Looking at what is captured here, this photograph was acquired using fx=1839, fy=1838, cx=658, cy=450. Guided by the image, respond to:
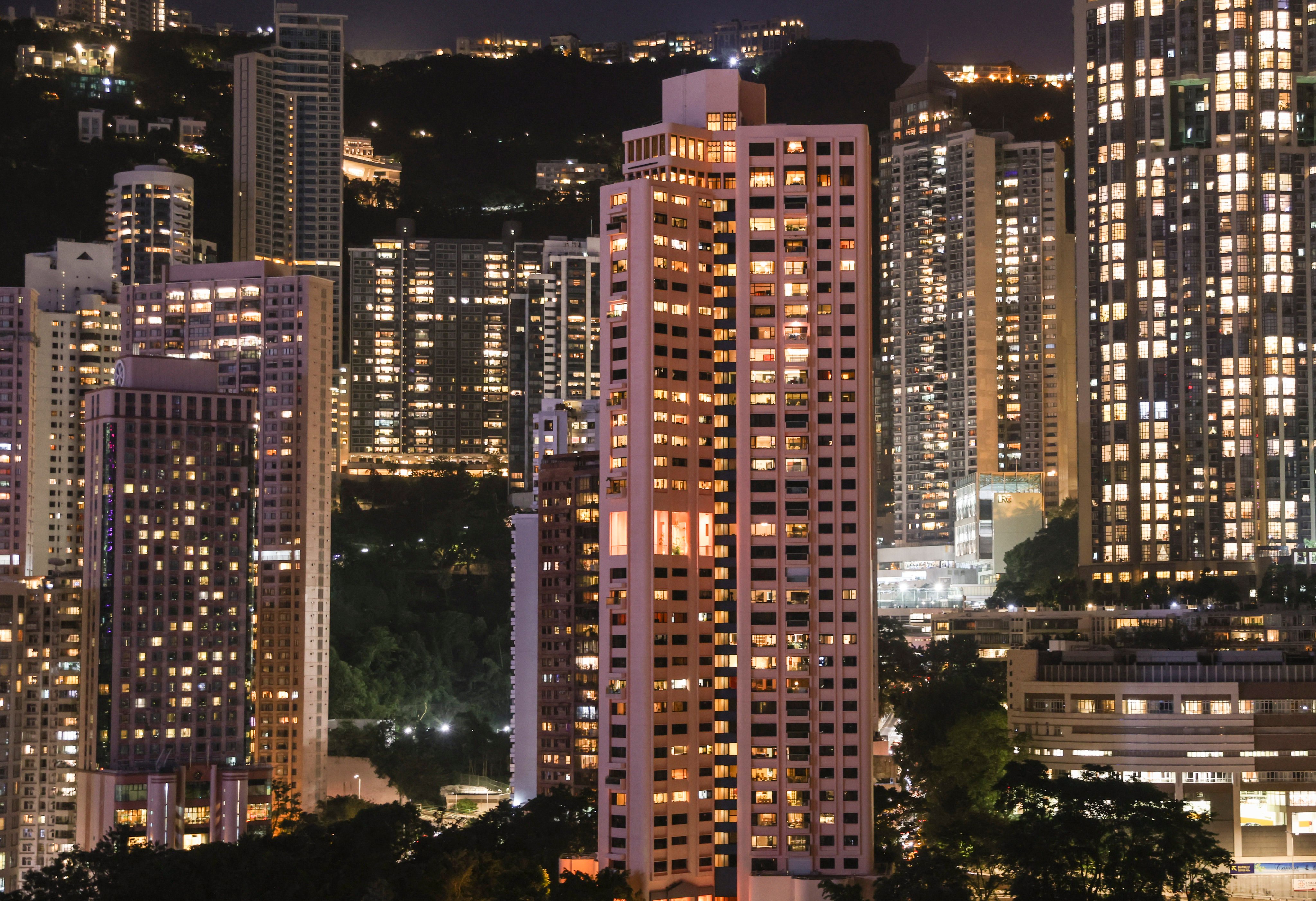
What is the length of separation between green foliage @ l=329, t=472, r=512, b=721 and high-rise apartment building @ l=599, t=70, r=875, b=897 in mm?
64656

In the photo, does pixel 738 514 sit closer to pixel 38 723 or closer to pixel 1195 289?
pixel 38 723

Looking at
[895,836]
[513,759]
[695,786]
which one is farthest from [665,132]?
[513,759]

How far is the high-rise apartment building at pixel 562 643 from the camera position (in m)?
124

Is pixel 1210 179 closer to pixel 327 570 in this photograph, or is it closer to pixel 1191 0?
pixel 1191 0

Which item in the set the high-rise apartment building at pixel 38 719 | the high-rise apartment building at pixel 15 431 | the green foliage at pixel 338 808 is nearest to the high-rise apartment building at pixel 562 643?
the green foliage at pixel 338 808

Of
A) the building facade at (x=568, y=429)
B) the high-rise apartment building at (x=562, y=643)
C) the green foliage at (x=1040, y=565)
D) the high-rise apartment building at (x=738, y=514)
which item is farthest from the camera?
the building facade at (x=568, y=429)

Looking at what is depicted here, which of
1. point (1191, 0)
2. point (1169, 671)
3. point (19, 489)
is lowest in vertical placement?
point (1169, 671)

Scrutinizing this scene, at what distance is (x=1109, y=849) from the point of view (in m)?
84.8

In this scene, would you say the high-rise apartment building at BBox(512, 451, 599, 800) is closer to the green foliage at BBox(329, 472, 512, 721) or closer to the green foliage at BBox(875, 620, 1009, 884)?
the green foliage at BBox(875, 620, 1009, 884)

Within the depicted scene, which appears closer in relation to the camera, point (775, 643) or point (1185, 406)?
point (775, 643)

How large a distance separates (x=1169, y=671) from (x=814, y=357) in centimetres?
3056

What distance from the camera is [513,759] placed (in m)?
131

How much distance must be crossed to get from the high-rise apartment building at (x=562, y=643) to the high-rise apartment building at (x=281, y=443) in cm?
2415

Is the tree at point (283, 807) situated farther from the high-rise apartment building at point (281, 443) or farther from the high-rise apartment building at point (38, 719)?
the high-rise apartment building at point (38, 719)
